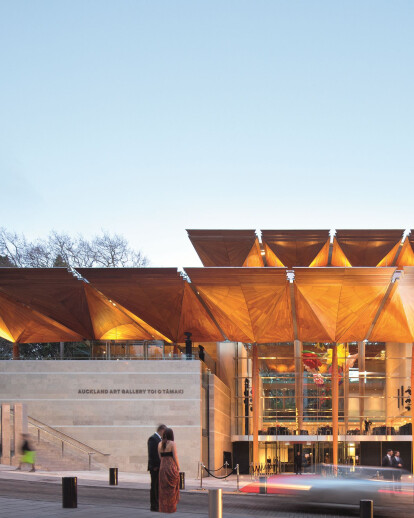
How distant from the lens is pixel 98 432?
36.2 meters

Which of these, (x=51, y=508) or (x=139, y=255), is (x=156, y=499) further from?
(x=139, y=255)

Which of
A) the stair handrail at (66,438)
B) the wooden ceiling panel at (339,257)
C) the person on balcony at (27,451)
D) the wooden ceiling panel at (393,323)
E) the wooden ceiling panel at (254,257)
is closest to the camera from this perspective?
the person on balcony at (27,451)

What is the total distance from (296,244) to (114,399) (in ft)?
41.7

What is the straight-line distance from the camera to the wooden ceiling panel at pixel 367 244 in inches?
1607

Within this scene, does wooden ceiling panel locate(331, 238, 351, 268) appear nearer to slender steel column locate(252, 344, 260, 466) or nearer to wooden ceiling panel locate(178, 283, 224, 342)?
slender steel column locate(252, 344, 260, 466)

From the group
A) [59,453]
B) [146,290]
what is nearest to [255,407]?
[146,290]

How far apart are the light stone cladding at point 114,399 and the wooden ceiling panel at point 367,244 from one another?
1051cm

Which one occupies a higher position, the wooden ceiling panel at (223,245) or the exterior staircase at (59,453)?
the wooden ceiling panel at (223,245)

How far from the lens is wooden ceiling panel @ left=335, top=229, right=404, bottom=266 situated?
1607 inches

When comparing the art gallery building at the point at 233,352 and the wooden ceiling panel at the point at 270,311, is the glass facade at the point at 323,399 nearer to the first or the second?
the art gallery building at the point at 233,352

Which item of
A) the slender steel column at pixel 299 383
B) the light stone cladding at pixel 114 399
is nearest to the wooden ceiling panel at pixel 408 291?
the slender steel column at pixel 299 383

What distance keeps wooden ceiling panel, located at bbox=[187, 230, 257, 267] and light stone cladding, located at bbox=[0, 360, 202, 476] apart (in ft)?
25.4

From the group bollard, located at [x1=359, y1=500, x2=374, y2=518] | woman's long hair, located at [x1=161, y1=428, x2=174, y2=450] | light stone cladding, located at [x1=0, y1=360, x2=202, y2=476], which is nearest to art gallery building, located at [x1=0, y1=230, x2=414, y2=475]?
light stone cladding, located at [x1=0, y1=360, x2=202, y2=476]

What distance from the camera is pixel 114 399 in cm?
3662
